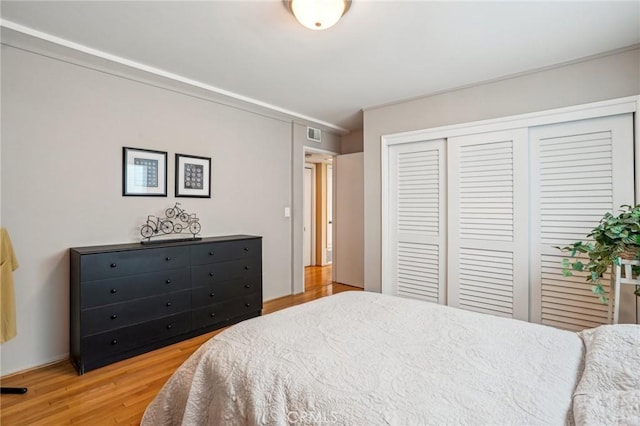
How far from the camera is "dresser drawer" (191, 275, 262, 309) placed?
2987mm

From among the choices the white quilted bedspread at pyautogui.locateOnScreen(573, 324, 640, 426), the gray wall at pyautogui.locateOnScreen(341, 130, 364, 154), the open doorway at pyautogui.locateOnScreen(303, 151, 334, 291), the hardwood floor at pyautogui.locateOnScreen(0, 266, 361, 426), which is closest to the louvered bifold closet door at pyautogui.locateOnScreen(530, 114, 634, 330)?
the white quilted bedspread at pyautogui.locateOnScreen(573, 324, 640, 426)

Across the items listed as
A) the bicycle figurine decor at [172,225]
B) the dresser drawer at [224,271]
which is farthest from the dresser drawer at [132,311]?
the bicycle figurine decor at [172,225]

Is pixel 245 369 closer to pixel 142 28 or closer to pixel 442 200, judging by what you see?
pixel 142 28

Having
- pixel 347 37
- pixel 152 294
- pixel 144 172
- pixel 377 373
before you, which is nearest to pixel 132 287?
pixel 152 294

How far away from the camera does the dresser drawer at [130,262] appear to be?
2.34 m

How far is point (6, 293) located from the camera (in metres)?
2.06

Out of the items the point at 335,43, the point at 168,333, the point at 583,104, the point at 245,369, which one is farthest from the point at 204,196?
the point at 583,104

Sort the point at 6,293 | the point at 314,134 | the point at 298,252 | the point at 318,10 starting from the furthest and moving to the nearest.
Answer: the point at 314,134 → the point at 298,252 → the point at 6,293 → the point at 318,10

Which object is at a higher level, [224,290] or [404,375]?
[404,375]

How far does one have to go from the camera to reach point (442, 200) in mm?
3367

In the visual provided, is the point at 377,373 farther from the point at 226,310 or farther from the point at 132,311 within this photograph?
the point at 226,310

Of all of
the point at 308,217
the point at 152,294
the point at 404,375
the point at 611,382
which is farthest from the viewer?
the point at 308,217

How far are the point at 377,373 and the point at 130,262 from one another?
2.21m

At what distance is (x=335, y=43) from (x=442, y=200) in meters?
1.92
